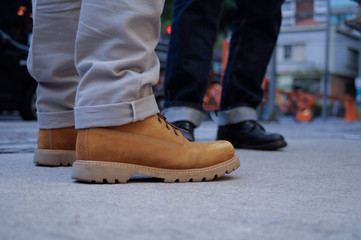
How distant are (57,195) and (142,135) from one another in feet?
0.98

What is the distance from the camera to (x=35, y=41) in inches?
51.9

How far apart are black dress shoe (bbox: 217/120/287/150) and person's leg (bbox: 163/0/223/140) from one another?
27 centimetres

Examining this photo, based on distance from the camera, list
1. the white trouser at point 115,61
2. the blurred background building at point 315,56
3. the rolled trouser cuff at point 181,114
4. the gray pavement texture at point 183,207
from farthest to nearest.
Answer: the blurred background building at point 315,56 → the rolled trouser cuff at point 181,114 → the white trouser at point 115,61 → the gray pavement texture at point 183,207

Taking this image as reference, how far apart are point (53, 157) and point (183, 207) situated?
73 cm

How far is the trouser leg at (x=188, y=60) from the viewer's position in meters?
1.87

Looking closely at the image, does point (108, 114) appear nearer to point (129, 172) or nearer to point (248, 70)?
point (129, 172)

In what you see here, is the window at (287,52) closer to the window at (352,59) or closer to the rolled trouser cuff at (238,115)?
the window at (352,59)

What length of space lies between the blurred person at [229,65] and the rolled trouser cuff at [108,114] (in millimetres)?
786

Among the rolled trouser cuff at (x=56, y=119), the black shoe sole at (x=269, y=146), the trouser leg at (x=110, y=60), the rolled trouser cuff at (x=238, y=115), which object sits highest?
the trouser leg at (x=110, y=60)

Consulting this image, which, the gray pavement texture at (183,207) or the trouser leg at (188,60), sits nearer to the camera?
the gray pavement texture at (183,207)

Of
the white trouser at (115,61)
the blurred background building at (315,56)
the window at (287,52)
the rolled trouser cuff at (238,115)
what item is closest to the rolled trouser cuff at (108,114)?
the white trouser at (115,61)

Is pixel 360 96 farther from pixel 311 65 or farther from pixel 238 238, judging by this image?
pixel 238 238

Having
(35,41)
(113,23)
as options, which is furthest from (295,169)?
(35,41)

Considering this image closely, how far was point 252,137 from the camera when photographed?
2.08m
